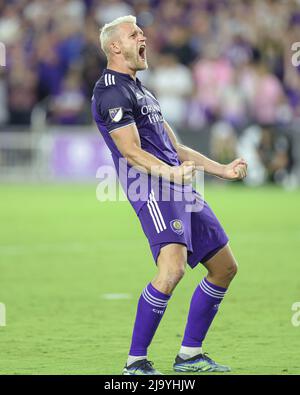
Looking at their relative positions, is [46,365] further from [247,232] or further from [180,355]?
[247,232]

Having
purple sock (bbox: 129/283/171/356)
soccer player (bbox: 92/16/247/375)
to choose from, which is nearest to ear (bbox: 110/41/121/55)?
soccer player (bbox: 92/16/247/375)

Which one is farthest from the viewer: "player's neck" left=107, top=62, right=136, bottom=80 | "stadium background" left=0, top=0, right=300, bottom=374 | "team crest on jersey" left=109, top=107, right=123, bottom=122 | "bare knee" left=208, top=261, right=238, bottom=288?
"stadium background" left=0, top=0, right=300, bottom=374

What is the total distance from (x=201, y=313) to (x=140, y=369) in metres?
0.74

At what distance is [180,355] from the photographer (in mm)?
7172

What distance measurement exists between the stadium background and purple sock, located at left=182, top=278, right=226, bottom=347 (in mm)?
4764

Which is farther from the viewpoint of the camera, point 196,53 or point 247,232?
point 196,53

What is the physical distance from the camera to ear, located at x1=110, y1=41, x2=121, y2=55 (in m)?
7.03

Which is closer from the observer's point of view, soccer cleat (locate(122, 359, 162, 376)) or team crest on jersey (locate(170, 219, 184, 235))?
soccer cleat (locate(122, 359, 162, 376))

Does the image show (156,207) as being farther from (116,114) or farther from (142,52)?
(142,52)

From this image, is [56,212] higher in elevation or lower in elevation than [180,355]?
lower

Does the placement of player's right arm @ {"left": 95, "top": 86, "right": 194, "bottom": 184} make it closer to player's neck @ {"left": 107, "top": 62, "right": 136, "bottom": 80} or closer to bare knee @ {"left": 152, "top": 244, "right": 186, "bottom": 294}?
player's neck @ {"left": 107, "top": 62, "right": 136, "bottom": 80}

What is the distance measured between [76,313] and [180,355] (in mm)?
2318

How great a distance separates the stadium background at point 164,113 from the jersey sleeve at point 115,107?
212 inches

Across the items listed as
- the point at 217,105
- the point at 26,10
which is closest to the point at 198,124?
the point at 217,105
